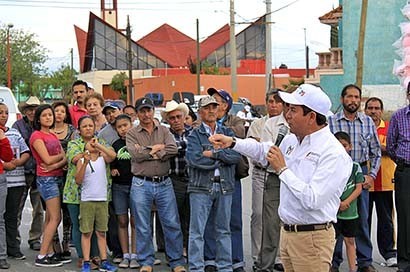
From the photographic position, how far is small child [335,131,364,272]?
7.61 metres

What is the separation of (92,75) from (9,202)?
215 ft

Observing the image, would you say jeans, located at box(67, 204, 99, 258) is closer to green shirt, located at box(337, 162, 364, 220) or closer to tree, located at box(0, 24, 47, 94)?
green shirt, located at box(337, 162, 364, 220)

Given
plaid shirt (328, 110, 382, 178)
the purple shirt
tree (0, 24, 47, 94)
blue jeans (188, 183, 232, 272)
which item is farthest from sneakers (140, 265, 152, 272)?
tree (0, 24, 47, 94)

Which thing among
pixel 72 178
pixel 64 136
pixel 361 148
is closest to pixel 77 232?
pixel 72 178

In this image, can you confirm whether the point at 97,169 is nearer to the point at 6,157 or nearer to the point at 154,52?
the point at 6,157

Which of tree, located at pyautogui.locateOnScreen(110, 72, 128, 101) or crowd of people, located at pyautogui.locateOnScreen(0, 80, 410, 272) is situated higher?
tree, located at pyautogui.locateOnScreen(110, 72, 128, 101)

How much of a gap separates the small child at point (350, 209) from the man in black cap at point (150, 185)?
1859 mm

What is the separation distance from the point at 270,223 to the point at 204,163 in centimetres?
101

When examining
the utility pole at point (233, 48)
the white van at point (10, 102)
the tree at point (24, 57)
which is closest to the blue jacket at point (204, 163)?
the white van at point (10, 102)

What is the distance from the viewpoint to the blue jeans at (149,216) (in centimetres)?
805

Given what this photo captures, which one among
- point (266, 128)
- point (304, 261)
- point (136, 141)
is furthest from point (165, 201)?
point (304, 261)

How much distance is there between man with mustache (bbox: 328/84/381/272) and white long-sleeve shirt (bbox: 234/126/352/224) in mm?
2901

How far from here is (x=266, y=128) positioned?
26.5 feet

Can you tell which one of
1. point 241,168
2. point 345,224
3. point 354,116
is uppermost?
point 354,116
